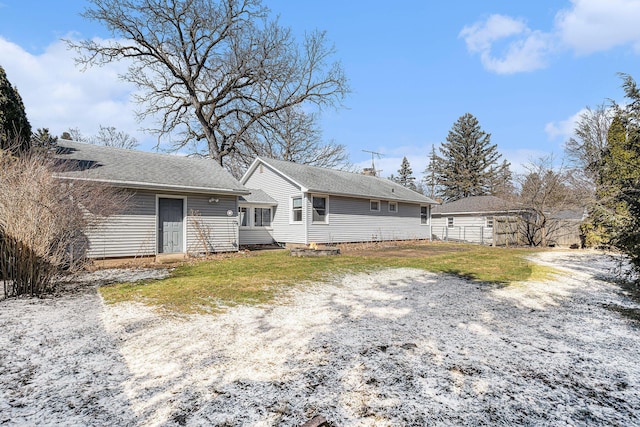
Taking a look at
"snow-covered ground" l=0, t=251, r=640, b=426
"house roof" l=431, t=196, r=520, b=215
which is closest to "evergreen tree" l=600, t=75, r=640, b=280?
"snow-covered ground" l=0, t=251, r=640, b=426

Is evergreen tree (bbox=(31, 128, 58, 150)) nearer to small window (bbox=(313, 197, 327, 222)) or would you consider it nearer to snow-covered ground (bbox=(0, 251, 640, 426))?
snow-covered ground (bbox=(0, 251, 640, 426))

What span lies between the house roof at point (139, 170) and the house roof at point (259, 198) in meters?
1.99

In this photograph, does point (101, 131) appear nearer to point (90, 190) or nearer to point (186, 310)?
point (90, 190)

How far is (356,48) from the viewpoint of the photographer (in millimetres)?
13758

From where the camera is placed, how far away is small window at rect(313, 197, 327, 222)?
14.8m

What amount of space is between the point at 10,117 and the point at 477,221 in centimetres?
2481

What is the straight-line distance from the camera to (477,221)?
23.2m

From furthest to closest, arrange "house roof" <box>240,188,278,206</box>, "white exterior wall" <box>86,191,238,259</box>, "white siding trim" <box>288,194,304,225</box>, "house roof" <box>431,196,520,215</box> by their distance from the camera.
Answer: "house roof" <box>431,196,520,215</box>, "house roof" <box>240,188,278,206</box>, "white siding trim" <box>288,194,304,225</box>, "white exterior wall" <box>86,191,238,259</box>

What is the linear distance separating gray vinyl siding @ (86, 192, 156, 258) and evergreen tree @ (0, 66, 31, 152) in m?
2.86

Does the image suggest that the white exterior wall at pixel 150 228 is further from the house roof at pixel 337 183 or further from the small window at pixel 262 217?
the house roof at pixel 337 183

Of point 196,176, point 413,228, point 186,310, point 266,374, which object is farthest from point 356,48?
point 266,374

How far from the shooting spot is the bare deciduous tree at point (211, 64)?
18.2m

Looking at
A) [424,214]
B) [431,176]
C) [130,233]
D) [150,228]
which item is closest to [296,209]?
[150,228]

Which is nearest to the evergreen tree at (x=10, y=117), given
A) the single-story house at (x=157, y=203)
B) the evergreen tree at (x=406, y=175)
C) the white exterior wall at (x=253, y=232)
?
the single-story house at (x=157, y=203)
